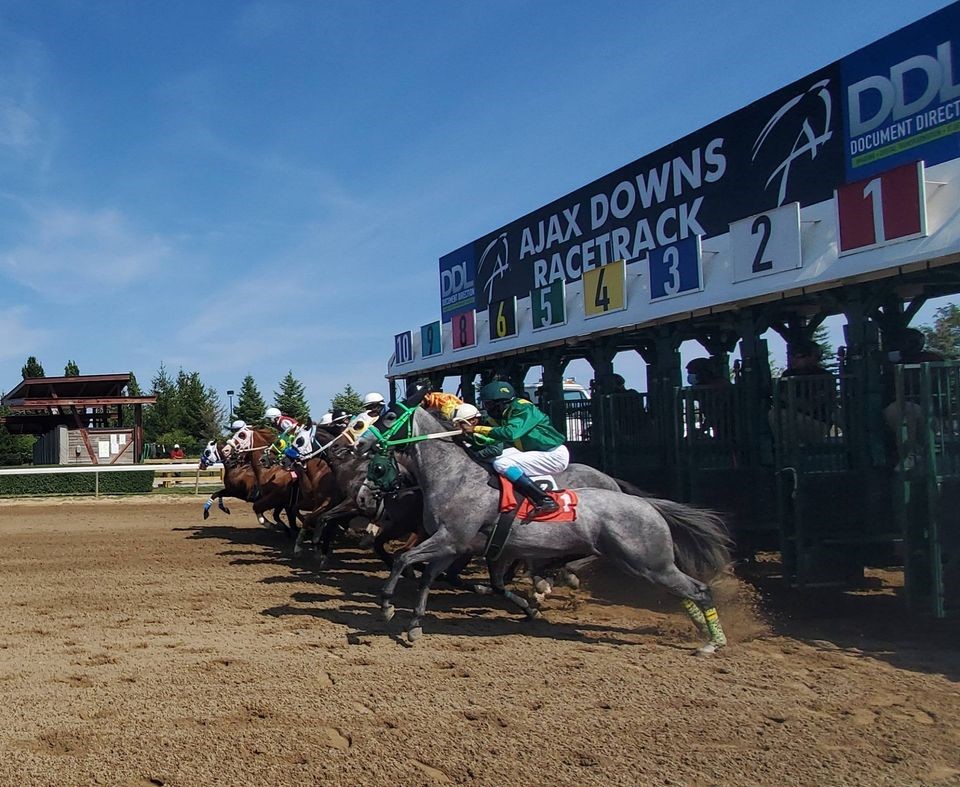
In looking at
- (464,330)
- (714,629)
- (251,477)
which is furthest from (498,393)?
(464,330)

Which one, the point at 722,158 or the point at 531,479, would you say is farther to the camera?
the point at 722,158

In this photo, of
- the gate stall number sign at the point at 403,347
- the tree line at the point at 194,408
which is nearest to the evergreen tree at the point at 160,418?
the tree line at the point at 194,408

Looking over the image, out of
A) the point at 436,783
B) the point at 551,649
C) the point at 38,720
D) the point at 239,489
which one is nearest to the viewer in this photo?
the point at 436,783

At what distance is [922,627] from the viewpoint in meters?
6.79

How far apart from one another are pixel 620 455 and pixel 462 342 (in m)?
5.47

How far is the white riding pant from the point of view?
269 inches

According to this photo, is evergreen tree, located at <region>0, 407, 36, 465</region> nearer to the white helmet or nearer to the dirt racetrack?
the dirt racetrack

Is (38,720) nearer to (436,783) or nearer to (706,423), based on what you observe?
(436,783)

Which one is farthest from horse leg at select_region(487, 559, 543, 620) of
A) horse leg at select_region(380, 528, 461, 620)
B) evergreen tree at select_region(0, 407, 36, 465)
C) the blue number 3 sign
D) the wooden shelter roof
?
evergreen tree at select_region(0, 407, 36, 465)

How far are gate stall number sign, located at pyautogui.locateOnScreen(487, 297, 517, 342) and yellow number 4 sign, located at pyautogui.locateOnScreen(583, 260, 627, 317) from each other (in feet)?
6.18

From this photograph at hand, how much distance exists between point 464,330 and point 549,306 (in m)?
2.77

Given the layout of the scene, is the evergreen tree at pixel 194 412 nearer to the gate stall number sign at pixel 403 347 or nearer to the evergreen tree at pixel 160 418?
the evergreen tree at pixel 160 418

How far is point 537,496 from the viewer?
6.58 meters

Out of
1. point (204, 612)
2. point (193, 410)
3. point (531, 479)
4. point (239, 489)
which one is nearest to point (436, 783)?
point (531, 479)
